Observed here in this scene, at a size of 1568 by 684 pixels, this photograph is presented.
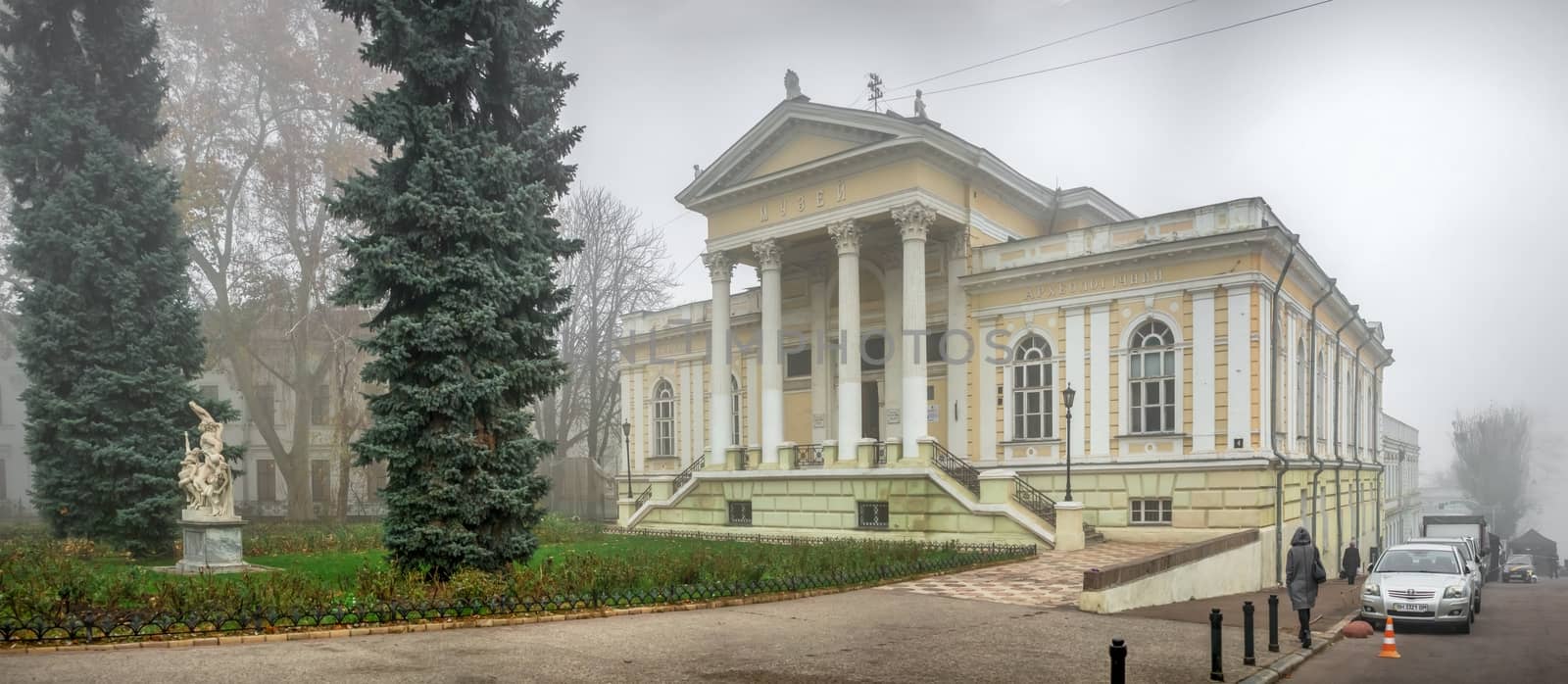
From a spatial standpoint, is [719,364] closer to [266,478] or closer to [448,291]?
[448,291]

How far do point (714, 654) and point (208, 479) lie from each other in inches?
487

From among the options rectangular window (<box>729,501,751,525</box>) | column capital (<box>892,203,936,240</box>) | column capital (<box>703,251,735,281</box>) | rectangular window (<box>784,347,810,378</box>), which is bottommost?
rectangular window (<box>729,501,751,525</box>)

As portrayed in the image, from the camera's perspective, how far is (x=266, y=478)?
55188 mm

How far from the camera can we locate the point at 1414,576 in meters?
16.9

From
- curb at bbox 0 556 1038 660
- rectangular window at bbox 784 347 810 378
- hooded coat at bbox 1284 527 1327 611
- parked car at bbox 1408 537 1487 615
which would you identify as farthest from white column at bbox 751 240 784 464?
hooded coat at bbox 1284 527 1327 611

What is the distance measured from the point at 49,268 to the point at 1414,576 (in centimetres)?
2904

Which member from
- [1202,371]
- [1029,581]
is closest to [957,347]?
[1202,371]

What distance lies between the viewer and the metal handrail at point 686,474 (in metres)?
33.5

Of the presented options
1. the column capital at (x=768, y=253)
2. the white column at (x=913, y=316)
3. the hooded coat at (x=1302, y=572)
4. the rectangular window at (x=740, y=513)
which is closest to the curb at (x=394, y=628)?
the hooded coat at (x=1302, y=572)

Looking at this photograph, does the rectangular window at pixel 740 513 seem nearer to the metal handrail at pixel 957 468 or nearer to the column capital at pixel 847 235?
the metal handrail at pixel 957 468

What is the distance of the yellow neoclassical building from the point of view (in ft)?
82.2

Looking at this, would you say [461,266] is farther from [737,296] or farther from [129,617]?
[737,296]

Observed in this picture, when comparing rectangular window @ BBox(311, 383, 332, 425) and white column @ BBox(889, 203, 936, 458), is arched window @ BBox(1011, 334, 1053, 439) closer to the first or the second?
white column @ BBox(889, 203, 936, 458)

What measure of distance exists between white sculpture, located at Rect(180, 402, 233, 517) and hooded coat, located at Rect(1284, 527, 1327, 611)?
17699mm
